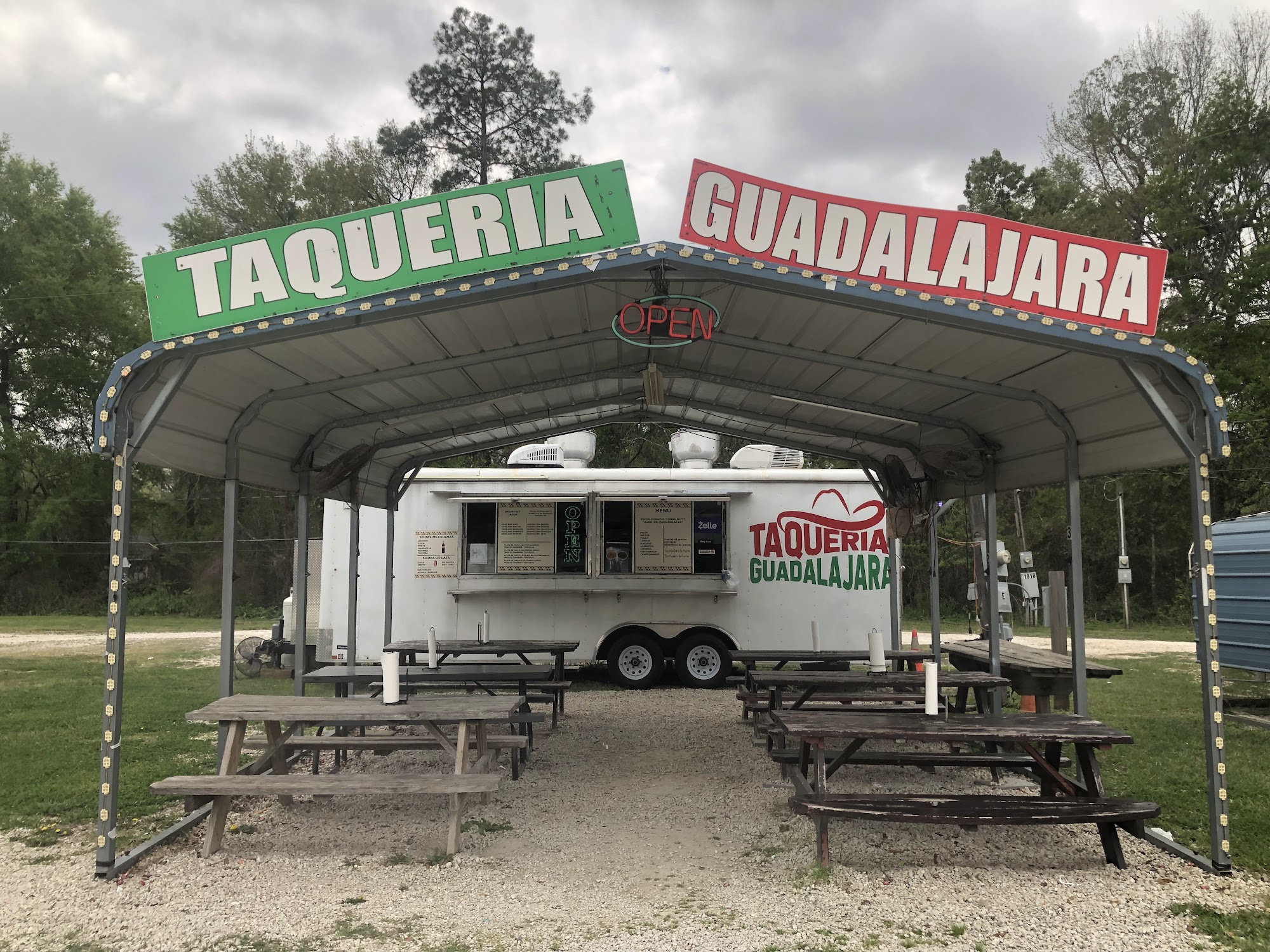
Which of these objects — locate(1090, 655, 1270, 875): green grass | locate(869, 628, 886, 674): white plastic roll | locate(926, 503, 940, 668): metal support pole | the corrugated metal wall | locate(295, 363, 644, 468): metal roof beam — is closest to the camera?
locate(1090, 655, 1270, 875): green grass

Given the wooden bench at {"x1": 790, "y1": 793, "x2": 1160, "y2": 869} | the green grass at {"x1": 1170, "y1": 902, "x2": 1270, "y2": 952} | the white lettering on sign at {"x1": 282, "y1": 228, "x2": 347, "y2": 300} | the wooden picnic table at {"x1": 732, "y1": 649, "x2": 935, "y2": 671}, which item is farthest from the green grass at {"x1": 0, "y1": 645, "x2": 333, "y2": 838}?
the green grass at {"x1": 1170, "y1": 902, "x2": 1270, "y2": 952}

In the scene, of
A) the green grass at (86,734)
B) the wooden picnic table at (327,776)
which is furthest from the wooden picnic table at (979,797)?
the green grass at (86,734)

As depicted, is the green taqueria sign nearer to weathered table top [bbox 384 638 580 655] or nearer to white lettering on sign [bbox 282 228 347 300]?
white lettering on sign [bbox 282 228 347 300]

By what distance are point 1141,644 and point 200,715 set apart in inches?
677

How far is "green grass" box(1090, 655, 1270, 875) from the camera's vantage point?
4922 millimetres

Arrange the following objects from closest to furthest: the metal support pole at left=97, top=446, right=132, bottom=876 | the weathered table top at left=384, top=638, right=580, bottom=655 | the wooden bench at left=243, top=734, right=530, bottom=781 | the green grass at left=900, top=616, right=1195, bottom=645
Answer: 1. the metal support pole at left=97, top=446, right=132, bottom=876
2. the wooden bench at left=243, top=734, right=530, bottom=781
3. the weathered table top at left=384, top=638, right=580, bottom=655
4. the green grass at left=900, top=616, right=1195, bottom=645

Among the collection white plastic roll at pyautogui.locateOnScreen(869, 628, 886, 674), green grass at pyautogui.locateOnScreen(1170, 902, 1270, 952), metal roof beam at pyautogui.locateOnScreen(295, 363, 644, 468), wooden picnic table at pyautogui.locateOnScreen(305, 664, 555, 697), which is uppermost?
metal roof beam at pyautogui.locateOnScreen(295, 363, 644, 468)

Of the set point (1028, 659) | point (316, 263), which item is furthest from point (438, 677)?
point (1028, 659)

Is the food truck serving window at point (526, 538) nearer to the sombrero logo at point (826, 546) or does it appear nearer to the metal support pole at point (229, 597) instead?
the sombrero logo at point (826, 546)

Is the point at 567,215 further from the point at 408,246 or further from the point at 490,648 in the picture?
the point at 490,648

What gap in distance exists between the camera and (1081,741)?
4.43 m

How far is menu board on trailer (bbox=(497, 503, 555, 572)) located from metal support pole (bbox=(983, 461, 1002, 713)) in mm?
4960

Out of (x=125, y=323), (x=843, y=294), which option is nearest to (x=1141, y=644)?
(x=843, y=294)

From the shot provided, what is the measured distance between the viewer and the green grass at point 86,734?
5.62 m
